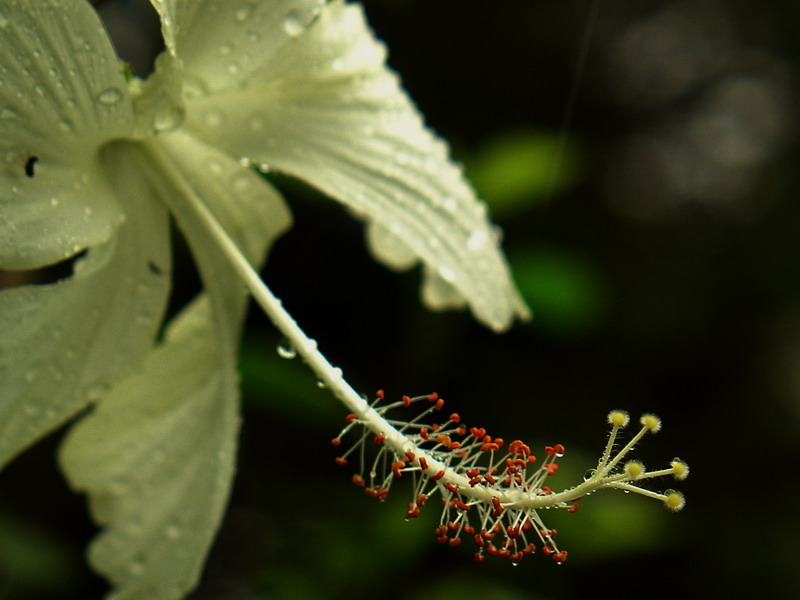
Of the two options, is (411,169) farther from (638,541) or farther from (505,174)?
(638,541)

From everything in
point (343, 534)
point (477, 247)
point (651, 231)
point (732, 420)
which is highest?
point (477, 247)

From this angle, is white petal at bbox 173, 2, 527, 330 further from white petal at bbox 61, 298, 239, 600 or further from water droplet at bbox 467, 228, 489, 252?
white petal at bbox 61, 298, 239, 600

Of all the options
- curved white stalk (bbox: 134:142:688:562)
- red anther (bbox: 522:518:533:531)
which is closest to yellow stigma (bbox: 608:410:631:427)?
curved white stalk (bbox: 134:142:688:562)

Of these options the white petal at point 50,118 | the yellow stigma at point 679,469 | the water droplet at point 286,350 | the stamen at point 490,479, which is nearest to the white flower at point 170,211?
the white petal at point 50,118

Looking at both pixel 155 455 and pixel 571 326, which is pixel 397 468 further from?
pixel 571 326

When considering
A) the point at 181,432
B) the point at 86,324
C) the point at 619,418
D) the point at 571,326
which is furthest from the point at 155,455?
the point at 571,326

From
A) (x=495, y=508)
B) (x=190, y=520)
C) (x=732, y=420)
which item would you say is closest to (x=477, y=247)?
(x=495, y=508)

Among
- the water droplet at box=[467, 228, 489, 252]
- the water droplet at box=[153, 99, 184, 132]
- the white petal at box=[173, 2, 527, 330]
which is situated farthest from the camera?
the water droplet at box=[467, 228, 489, 252]
